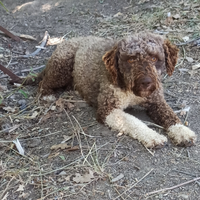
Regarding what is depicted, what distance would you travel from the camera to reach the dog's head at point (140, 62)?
10.0 feet

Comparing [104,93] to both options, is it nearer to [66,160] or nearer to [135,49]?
[135,49]

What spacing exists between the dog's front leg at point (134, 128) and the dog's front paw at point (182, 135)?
0.13m

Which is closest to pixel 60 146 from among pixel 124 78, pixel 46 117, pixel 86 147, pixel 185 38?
pixel 86 147

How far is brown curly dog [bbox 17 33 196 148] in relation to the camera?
10.2 feet

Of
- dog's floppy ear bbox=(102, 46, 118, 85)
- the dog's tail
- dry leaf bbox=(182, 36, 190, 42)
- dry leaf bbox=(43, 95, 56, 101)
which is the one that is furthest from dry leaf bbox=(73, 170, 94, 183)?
dry leaf bbox=(182, 36, 190, 42)

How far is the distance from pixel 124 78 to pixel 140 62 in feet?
0.96

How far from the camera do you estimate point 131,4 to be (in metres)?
7.09

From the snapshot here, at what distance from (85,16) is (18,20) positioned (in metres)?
1.68

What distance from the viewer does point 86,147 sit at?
3225 millimetres

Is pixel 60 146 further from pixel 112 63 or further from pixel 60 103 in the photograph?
pixel 112 63

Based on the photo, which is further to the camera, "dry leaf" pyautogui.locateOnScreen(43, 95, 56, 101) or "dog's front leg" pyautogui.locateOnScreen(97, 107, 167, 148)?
"dry leaf" pyautogui.locateOnScreen(43, 95, 56, 101)

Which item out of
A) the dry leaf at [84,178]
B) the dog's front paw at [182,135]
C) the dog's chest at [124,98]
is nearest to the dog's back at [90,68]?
the dog's chest at [124,98]

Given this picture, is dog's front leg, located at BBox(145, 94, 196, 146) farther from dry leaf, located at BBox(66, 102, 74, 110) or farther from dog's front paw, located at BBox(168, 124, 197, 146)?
dry leaf, located at BBox(66, 102, 74, 110)

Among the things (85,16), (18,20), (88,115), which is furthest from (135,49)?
(18,20)
